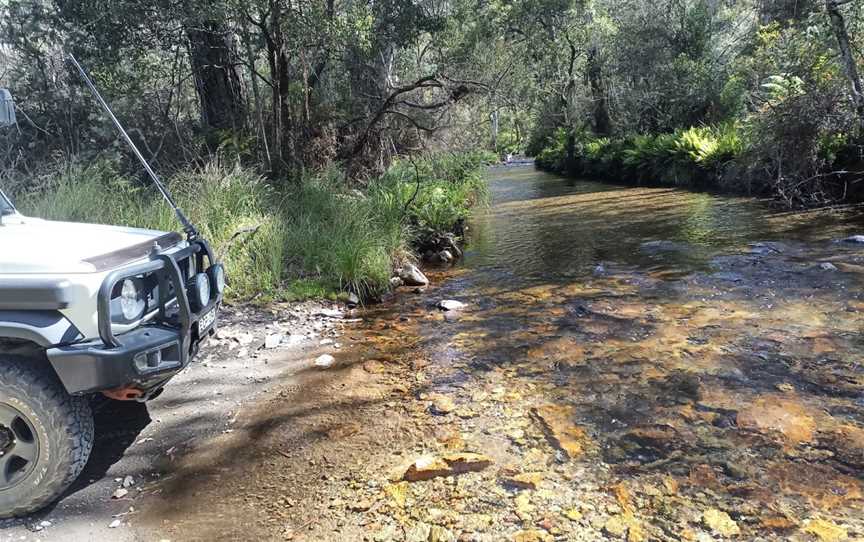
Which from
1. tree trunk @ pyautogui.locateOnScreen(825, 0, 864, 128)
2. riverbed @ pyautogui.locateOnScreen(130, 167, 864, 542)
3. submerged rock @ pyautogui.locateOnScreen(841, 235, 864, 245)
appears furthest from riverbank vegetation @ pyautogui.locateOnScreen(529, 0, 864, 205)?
riverbed @ pyautogui.locateOnScreen(130, 167, 864, 542)

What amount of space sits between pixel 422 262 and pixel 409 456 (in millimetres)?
6846

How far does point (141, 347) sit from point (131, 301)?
1.10ft

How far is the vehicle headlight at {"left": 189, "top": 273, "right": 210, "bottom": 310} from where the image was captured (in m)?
3.65

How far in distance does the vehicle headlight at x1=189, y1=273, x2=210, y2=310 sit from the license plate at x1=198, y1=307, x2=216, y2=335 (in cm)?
8

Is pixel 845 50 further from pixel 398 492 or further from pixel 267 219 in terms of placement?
pixel 398 492

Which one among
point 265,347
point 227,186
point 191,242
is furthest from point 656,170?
point 191,242

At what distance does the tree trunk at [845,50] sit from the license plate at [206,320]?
12.4 meters

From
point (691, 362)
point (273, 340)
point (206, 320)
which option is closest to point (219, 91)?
point (273, 340)

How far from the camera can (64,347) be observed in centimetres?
290

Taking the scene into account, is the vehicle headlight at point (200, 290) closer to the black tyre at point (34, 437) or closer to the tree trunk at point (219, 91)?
the black tyre at point (34, 437)

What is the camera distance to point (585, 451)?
12.4 ft

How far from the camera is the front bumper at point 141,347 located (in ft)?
9.51

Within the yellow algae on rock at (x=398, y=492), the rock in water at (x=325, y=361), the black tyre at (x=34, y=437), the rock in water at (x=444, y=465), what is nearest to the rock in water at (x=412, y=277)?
the rock in water at (x=325, y=361)

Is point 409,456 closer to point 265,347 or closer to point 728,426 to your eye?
point 728,426
